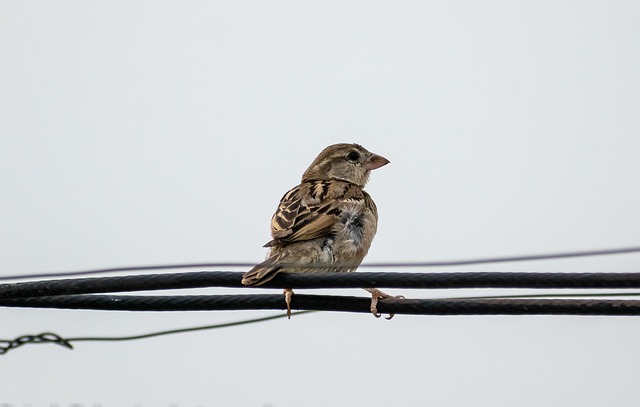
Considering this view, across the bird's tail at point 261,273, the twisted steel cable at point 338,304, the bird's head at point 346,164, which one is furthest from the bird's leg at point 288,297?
the bird's head at point 346,164

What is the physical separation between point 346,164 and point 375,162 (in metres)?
0.32

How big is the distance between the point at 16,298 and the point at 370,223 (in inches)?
149

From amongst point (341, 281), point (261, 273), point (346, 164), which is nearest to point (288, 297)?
point (261, 273)

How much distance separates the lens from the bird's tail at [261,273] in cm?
694

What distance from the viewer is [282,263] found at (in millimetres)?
7750

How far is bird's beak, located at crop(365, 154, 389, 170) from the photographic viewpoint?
450 inches

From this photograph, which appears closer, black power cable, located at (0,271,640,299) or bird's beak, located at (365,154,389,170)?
black power cable, located at (0,271,640,299)

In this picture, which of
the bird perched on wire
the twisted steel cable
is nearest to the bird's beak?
the bird perched on wire

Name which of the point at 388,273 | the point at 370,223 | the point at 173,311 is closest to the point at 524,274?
the point at 388,273

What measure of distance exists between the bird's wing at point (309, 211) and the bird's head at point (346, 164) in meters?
1.25

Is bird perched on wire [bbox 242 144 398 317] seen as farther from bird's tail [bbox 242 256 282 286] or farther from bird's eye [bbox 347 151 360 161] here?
bird's eye [bbox 347 151 360 161]

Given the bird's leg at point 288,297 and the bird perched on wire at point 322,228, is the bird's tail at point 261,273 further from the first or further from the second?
the bird's leg at point 288,297

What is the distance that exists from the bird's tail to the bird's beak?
165 inches

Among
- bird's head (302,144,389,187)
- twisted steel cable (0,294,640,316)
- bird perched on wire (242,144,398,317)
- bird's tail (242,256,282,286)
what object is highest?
bird's head (302,144,389,187)
